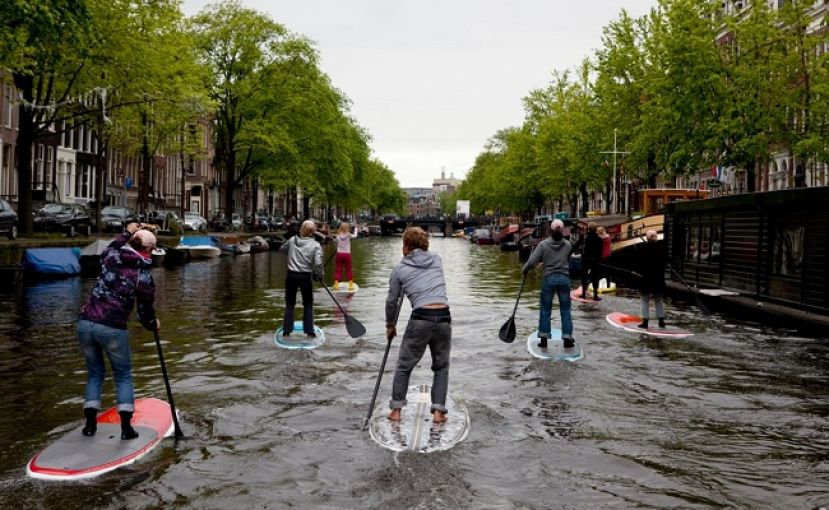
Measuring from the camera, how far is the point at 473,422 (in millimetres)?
8531

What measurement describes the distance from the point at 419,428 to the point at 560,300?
18.0ft

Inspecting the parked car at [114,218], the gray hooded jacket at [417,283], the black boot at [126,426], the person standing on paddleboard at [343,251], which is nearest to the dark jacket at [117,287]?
the black boot at [126,426]

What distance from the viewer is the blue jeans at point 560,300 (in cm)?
1272

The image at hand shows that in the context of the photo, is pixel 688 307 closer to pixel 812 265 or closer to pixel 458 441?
pixel 812 265

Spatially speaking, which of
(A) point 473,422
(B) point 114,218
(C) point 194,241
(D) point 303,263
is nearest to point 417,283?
(A) point 473,422

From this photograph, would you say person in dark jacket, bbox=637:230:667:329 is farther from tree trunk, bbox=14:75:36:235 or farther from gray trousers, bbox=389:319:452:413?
tree trunk, bbox=14:75:36:235

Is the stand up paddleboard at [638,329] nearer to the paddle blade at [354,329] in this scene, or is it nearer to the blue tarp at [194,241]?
the paddle blade at [354,329]

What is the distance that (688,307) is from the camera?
70.9 feet

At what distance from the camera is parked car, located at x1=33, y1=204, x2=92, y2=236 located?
1427 inches

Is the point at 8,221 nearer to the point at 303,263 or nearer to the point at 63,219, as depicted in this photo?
the point at 63,219

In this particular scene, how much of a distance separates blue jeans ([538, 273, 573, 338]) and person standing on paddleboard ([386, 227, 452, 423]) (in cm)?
488

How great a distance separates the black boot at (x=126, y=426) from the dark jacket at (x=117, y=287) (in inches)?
30.9

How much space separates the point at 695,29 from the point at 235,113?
108ft

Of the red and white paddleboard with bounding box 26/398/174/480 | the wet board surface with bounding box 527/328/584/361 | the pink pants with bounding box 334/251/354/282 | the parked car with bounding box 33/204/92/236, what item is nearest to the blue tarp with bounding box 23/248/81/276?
the parked car with bounding box 33/204/92/236
